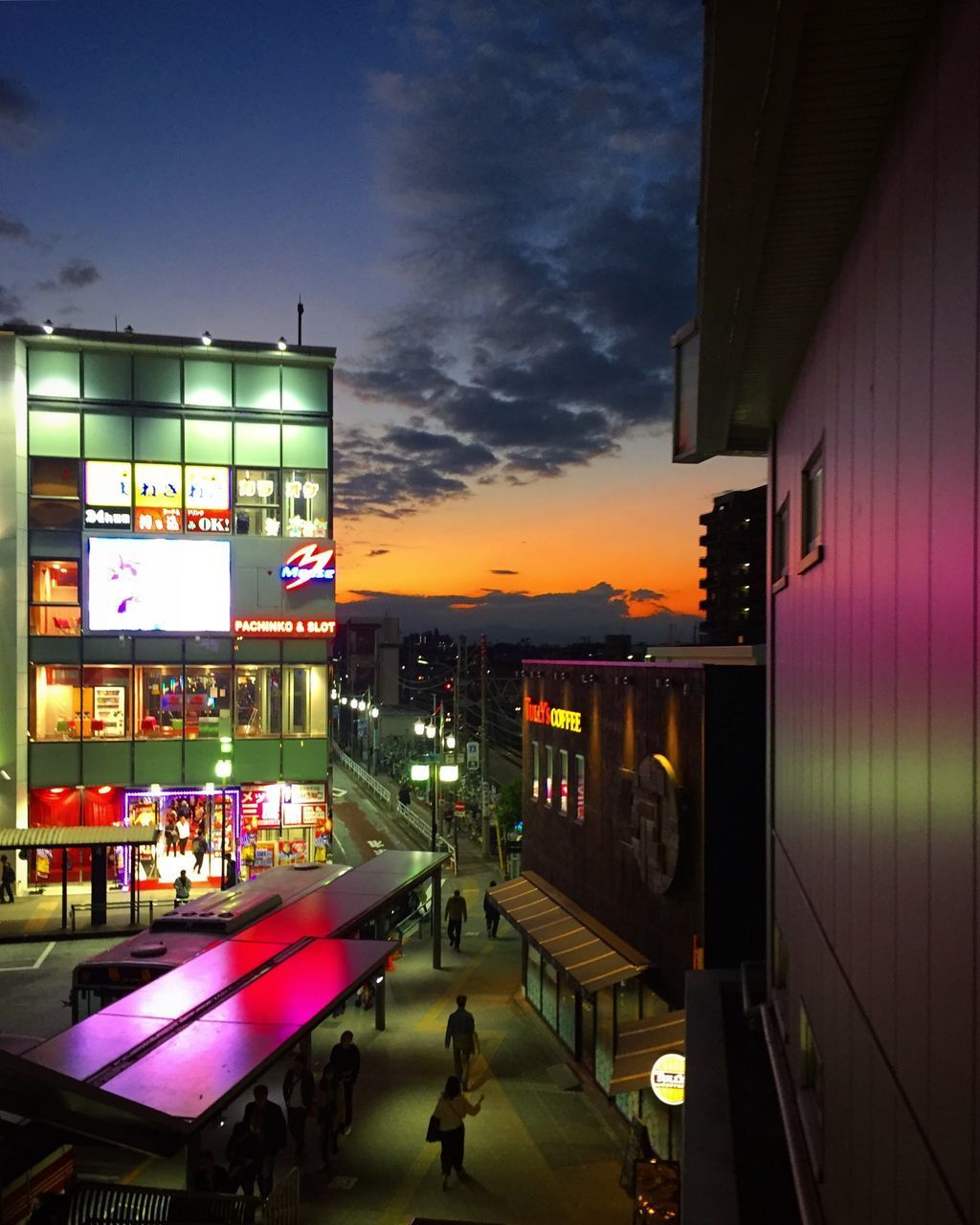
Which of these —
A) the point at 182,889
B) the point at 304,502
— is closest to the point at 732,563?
the point at 304,502

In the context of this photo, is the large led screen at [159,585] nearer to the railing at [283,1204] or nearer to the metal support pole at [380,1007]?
the metal support pole at [380,1007]

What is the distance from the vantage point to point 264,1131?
1330 centimetres

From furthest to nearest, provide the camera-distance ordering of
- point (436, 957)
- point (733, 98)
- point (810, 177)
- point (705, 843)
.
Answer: point (436, 957)
point (705, 843)
point (810, 177)
point (733, 98)

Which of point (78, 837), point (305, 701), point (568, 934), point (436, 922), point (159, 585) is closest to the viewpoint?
point (568, 934)

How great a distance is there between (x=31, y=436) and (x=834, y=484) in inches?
1393

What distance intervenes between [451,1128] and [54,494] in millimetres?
29287

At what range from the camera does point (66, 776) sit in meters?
35.9

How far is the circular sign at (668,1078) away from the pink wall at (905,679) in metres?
5.96

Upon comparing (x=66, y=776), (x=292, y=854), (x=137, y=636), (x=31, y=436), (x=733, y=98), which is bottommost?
(x=292, y=854)

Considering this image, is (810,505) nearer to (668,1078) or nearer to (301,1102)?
(668,1078)

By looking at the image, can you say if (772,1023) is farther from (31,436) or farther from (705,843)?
(31,436)

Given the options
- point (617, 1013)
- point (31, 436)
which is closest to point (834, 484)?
point (617, 1013)

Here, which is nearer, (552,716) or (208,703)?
(552,716)

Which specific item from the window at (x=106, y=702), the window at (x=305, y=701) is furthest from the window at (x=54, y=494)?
the window at (x=305, y=701)
